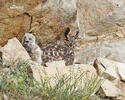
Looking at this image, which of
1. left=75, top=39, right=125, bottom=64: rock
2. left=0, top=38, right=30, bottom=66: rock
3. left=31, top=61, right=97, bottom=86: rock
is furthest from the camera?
left=75, top=39, right=125, bottom=64: rock

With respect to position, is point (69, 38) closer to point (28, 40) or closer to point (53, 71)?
point (28, 40)

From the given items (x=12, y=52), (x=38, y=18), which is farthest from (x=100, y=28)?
(x=12, y=52)

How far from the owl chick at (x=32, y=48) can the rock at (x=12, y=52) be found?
0.23 m

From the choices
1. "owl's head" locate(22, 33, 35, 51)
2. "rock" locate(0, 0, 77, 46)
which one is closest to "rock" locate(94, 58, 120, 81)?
"rock" locate(0, 0, 77, 46)

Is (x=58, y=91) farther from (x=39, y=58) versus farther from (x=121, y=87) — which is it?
(x=121, y=87)

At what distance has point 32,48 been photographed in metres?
5.30

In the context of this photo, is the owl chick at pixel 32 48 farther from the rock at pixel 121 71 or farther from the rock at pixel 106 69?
the rock at pixel 121 71

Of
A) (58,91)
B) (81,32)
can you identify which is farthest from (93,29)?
(58,91)

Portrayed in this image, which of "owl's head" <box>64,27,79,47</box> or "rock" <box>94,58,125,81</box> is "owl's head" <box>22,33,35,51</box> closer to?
"owl's head" <box>64,27,79,47</box>

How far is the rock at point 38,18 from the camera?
5.07 m

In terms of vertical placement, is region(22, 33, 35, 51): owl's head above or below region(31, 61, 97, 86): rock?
above

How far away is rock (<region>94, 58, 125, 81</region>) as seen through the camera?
536 centimetres

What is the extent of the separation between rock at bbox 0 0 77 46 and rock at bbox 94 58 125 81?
101cm

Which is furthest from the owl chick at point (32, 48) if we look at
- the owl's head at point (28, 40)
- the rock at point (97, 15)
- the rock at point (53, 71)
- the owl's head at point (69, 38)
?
the rock at point (97, 15)
